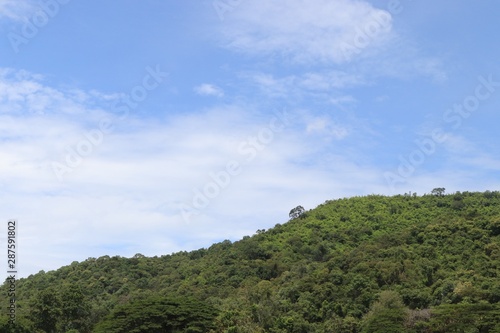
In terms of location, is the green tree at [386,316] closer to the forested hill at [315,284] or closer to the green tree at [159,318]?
the forested hill at [315,284]

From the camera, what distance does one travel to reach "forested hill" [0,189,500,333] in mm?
50469

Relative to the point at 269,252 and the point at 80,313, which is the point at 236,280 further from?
the point at 80,313

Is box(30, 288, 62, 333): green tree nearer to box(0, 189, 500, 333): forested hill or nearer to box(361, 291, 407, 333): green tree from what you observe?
box(0, 189, 500, 333): forested hill

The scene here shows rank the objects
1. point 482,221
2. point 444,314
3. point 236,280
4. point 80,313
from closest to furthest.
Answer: point 444,314, point 80,313, point 482,221, point 236,280

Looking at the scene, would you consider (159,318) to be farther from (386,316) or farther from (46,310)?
(386,316)

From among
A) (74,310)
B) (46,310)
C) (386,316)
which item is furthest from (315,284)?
(46,310)

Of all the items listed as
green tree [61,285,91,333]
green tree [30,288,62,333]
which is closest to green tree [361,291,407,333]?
green tree [61,285,91,333]

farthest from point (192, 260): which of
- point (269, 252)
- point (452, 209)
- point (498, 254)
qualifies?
point (498, 254)

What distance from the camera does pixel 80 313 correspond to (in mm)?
61219

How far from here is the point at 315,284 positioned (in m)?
58.2

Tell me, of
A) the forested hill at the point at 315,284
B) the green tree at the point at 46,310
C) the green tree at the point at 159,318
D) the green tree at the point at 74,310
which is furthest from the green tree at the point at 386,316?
the green tree at the point at 46,310

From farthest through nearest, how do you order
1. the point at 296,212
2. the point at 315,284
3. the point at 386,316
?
the point at 296,212 < the point at 315,284 < the point at 386,316

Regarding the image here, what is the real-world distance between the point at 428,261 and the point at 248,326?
19873 mm

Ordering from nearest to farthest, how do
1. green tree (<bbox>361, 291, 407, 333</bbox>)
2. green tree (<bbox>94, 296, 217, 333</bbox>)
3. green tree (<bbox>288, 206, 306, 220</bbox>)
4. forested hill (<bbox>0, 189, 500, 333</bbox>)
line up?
1. green tree (<bbox>361, 291, 407, 333</bbox>)
2. forested hill (<bbox>0, 189, 500, 333</bbox>)
3. green tree (<bbox>94, 296, 217, 333</bbox>)
4. green tree (<bbox>288, 206, 306, 220</bbox>)
